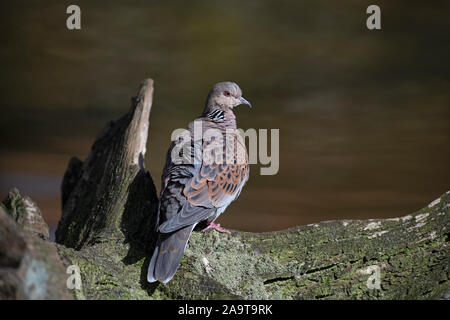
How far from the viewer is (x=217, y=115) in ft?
15.6

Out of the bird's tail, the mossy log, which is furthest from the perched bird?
the mossy log

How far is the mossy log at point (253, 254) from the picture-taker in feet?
11.4

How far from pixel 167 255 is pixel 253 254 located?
1089 millimetres

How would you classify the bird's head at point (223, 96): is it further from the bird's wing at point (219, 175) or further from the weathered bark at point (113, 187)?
the weathered bark at point (113, 187)

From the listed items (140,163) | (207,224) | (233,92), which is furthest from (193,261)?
(233,92)

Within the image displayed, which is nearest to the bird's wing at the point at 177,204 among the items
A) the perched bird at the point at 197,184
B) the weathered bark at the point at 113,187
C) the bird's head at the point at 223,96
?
the perched bird at the point at 197,184

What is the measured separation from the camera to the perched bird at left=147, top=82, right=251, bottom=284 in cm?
349

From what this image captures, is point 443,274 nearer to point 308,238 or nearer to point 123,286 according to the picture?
point 308,238

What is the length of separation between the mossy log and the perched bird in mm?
224

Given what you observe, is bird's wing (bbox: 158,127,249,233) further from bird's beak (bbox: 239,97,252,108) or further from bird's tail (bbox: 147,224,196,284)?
bird's beak (bbox: 239,97,252,108)

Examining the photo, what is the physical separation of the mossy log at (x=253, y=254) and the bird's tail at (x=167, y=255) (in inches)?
7.2

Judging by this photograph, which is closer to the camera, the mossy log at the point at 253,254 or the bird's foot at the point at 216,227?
the mossy log at the point at 253,254

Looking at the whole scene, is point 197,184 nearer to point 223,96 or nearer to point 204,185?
point 204,185

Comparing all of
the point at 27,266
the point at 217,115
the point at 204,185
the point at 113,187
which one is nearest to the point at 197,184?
the point at 204,185
